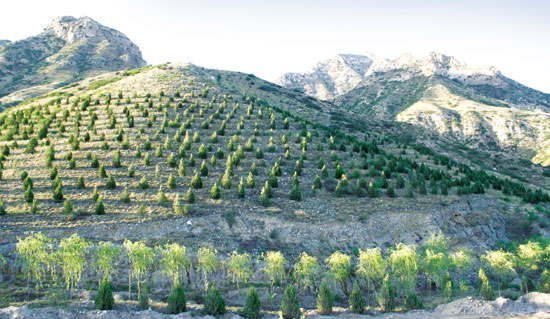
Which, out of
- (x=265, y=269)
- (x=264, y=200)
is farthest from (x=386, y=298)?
(x=264, y=200)

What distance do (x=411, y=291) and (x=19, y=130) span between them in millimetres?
51797

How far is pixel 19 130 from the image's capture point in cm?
A: 4688

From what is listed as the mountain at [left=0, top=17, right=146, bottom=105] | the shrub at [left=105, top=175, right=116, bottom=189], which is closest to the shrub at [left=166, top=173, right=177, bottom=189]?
the shrub at [left=105, top=175, right=116, bottom=189]

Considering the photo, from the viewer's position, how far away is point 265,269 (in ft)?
77.7

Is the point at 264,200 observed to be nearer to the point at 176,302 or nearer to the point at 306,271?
the point at 306,271

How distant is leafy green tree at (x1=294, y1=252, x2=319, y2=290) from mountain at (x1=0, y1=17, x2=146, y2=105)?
3775 inches

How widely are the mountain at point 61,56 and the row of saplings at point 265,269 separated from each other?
86959 millimetres

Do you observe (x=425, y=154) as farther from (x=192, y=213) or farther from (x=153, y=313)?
(x=153, y=313)

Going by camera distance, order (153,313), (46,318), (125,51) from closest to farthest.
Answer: (46,318), (153,313), (125,51)

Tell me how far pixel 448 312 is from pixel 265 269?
12.5 m

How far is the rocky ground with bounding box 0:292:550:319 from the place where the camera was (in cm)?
1944

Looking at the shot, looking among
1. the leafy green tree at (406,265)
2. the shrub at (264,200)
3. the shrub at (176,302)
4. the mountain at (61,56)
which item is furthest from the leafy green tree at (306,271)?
the mountain at (61,56)

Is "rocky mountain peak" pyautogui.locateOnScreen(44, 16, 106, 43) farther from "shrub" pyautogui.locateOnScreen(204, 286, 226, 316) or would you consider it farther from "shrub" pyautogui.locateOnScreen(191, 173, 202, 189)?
"shrub" pyautogui.locateOnScreen(204, 286, 226, 316)

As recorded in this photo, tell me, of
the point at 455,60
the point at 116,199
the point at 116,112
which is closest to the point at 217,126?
the point at 116,112
